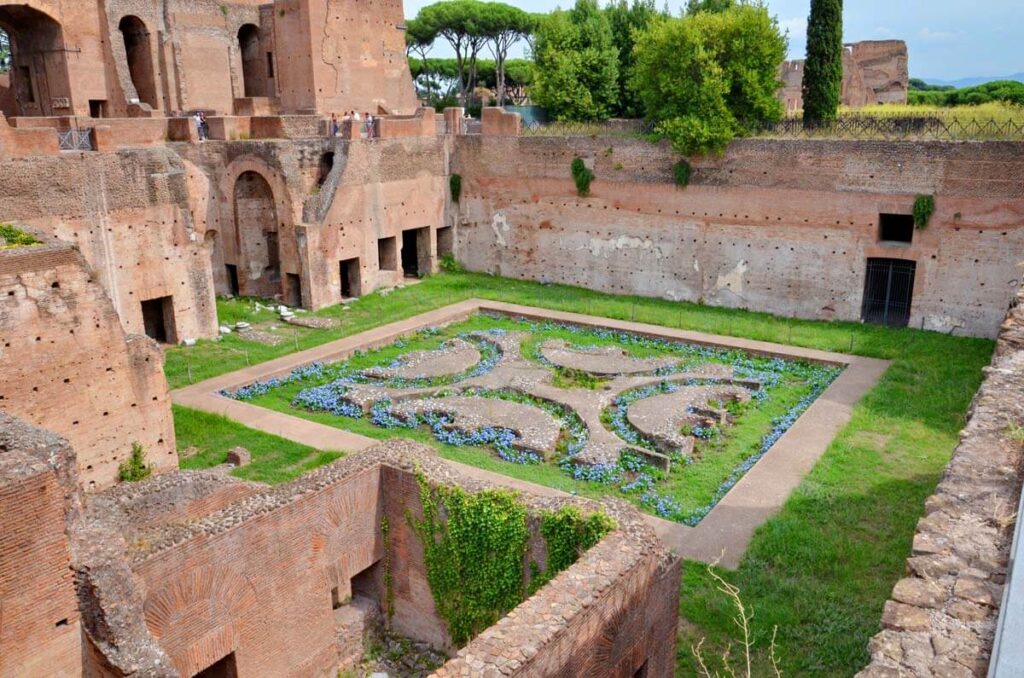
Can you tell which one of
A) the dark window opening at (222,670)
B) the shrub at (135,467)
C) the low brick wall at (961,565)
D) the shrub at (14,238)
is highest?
the shrub at (14,238)

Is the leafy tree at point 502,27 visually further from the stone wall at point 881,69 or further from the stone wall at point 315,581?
the stone wall at point 315,581

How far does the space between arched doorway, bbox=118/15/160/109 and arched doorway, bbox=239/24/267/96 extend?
3.33 meters

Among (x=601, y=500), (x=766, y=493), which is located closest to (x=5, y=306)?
(x=601, y=500)

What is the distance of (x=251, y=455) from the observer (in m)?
12.0

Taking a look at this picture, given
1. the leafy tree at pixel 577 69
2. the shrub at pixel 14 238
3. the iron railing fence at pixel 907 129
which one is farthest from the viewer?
the leafy tree at pixel 577 69

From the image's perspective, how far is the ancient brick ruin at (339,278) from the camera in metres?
5.93

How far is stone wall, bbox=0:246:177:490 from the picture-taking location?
32.0ft

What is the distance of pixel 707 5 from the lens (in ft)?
88.4

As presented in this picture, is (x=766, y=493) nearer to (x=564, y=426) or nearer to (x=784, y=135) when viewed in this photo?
(x=564, y=426)

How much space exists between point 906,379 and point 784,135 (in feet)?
23.1

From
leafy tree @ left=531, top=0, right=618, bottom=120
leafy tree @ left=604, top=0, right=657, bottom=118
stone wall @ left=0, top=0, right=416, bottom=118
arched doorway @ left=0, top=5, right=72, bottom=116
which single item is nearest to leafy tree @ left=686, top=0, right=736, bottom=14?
leafy tree @ left=604, top=0, right=657, bottom=118

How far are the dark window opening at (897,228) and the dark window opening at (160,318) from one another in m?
15.2

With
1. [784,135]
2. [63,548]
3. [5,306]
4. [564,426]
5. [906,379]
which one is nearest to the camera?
[63,548]

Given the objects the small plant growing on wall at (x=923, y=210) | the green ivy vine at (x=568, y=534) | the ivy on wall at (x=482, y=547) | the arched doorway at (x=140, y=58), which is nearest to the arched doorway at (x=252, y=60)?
the arched doorway at (x=140, y=58)
